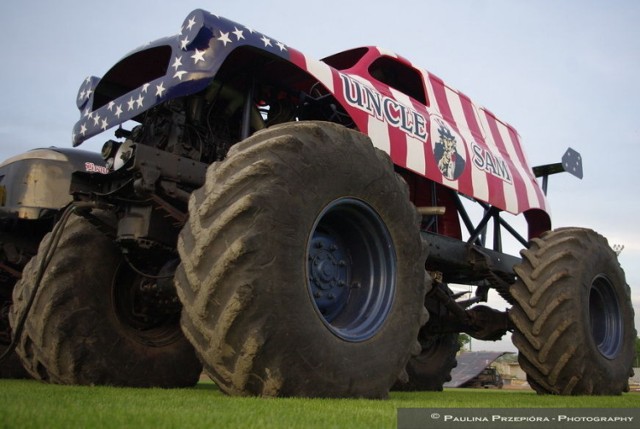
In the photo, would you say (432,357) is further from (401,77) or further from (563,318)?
(401,77)

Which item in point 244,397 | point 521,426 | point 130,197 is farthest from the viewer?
point 130,197

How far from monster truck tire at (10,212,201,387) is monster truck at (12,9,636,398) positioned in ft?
0.05

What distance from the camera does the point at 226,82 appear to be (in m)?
5.05

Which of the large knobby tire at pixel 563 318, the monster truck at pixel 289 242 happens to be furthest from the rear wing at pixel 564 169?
the large knobby tire at pixel 563 318

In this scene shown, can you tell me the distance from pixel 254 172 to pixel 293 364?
975mm

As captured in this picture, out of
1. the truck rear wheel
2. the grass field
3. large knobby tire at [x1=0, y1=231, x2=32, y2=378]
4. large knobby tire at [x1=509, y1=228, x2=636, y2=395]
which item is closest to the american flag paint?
large knobby tire at [x1=509, y1=228, x2=636, y2=395]

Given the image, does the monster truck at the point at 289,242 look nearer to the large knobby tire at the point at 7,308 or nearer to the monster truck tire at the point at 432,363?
the monster truck tire at the point at 432,363

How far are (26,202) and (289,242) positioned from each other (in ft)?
15.5

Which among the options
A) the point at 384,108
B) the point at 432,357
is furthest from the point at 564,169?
the point at 384,108

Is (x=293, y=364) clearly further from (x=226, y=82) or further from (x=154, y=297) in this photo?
(x=226, y=82)

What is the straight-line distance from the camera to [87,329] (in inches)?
190

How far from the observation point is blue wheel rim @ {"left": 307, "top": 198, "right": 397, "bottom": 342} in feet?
13.4

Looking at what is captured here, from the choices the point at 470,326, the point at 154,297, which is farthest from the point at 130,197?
the point at 470,326

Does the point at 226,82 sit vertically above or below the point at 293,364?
above
